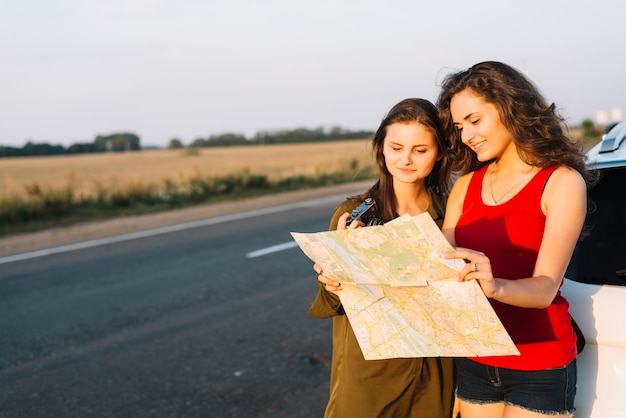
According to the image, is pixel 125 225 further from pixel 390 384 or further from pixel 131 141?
pixel 131 141

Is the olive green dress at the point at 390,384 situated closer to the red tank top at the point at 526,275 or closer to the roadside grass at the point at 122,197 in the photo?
the red tank top at the point at 526,275

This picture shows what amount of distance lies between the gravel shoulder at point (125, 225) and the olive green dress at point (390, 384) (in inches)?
322

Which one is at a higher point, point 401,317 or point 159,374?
point 401,317

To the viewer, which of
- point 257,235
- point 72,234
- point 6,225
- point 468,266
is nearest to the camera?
point 468,266

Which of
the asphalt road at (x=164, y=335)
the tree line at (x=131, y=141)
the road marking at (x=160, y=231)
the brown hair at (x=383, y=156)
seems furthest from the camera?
the tree line at (x=131, y=141)

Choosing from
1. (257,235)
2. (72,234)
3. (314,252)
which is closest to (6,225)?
(72,234)

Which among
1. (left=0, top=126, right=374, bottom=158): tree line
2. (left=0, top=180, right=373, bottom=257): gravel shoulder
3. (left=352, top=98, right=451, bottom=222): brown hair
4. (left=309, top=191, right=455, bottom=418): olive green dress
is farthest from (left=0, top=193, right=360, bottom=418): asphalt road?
(left=0, top=126, right=374, bottom=158): tree line

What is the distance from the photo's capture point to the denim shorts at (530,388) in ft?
5.87

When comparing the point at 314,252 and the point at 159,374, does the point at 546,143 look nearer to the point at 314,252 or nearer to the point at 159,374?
the point at 314,252

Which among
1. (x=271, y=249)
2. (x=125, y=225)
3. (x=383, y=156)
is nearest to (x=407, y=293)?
(x=383, y=156)

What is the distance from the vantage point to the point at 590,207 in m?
2.21

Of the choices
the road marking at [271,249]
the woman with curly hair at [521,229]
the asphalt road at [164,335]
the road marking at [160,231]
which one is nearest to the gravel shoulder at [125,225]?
the road marking at [160,231]

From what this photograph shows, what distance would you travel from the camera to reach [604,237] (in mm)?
2141

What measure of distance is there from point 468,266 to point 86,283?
19.9 feet
